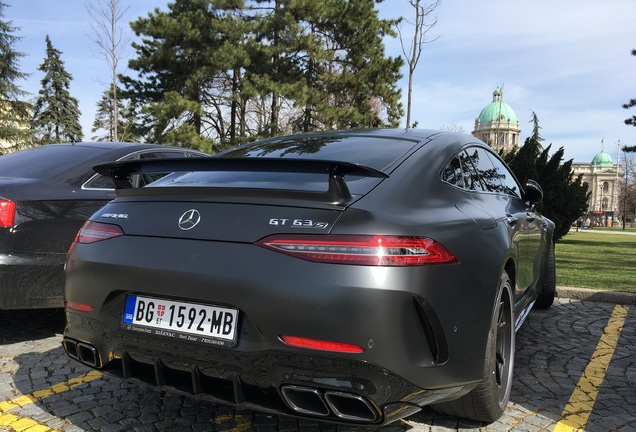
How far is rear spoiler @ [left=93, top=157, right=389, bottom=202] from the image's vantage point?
1.99m

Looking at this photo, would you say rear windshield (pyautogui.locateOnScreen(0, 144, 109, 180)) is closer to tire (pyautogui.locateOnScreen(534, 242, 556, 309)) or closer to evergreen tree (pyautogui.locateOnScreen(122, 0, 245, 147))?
tire (pyautogui.locateOnScreen(534, 242, 556, 309))

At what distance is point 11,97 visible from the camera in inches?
1359

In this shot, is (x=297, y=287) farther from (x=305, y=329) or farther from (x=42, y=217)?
(x=42, y=217)

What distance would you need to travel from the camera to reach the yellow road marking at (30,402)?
2.57 m

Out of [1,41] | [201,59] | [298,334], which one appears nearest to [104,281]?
[298,334]

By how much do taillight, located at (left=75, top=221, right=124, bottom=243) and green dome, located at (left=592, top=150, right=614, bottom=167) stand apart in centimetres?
13981

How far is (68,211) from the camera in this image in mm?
3838

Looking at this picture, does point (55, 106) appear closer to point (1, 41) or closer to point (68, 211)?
point (1, 41)

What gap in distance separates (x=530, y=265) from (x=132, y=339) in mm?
2803

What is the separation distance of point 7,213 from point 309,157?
224 cm

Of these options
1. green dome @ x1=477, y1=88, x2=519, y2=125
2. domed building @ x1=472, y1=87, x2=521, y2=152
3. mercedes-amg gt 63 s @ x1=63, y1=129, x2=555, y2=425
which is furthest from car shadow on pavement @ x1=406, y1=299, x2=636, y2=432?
green dome @ x1=477, y1=88, x2=519, y2=125

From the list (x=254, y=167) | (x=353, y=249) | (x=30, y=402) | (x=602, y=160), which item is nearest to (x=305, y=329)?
(x=353, y=249)

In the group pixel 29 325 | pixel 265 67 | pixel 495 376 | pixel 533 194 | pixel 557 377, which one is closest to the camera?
pixel 495 376

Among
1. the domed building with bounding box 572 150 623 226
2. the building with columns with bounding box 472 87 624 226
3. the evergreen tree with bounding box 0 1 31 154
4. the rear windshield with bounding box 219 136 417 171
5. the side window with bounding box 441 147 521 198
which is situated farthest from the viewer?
the domed building with bounding box 572 150 623 226
